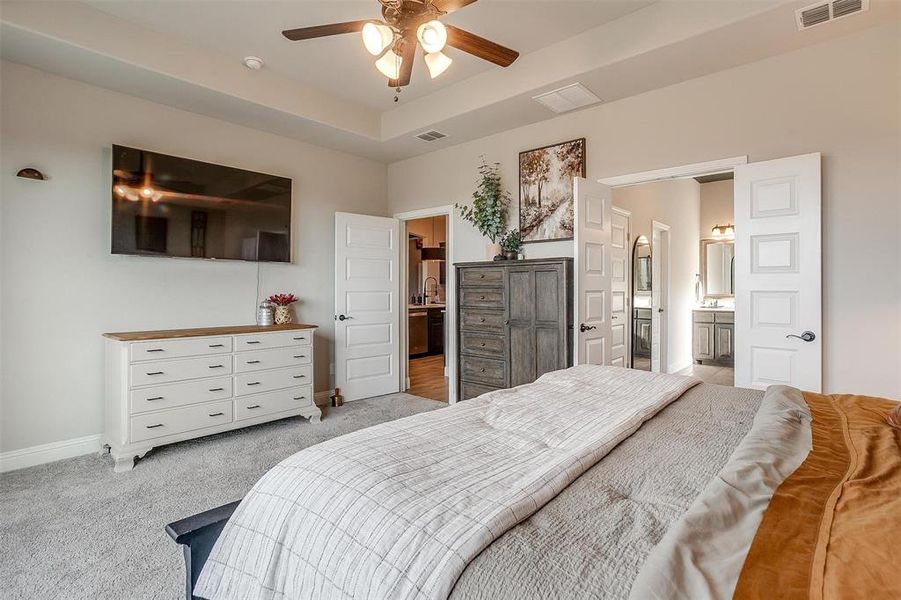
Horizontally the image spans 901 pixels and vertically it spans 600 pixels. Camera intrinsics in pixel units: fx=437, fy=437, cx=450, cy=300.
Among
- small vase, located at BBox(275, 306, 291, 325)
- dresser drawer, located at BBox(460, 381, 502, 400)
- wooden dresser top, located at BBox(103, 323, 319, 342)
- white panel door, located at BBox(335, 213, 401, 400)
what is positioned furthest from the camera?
white panel door, located at BBox(335, 213, 401, 400)

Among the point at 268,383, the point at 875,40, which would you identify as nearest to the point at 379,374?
the point at 268,383

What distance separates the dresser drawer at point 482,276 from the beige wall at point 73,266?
2.15 meters

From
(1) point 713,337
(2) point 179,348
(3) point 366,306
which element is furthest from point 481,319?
(1) point 713,337

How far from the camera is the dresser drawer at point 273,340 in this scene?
12.0ft

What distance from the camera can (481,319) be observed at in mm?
4133

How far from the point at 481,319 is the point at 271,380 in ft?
6.42

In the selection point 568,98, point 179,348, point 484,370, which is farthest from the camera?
point 484,370

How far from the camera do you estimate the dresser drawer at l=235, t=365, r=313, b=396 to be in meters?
3.65

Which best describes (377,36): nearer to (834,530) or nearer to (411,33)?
(411,33)

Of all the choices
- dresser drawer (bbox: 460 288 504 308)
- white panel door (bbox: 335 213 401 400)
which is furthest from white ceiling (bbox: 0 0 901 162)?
dresser drawer (bbox: 460 288 504 308)

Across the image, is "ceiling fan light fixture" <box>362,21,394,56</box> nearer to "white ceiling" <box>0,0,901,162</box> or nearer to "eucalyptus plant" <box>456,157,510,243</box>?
"white ceiling" <box>0,0,901,162</box>

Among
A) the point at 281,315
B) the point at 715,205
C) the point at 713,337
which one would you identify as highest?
the point at 715,205

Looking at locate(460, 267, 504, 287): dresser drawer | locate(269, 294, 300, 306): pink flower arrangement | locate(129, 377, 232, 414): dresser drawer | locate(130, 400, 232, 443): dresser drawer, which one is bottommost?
locate(130, 400, 232, 443): dresser drawer

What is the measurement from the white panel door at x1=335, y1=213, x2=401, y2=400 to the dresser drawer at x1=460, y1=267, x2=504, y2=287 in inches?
49.4
